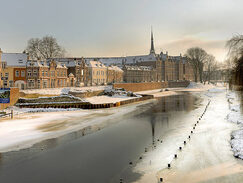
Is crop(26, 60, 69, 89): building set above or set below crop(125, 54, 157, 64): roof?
below

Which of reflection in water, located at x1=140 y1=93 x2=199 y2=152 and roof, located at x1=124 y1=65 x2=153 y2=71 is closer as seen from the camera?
reflection in water, located at x1=140 y1=93 x2=199 y2=152

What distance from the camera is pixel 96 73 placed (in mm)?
80000

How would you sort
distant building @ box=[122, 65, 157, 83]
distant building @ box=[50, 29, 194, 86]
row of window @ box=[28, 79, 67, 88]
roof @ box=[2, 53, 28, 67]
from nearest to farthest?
roof @ box=[2, 53, 28, 67], row of window @ box=[28, 79, 67, 88], distant building @ box=[50, 29, 194, 86], distant building @ box=[122, 65, 157, 83]

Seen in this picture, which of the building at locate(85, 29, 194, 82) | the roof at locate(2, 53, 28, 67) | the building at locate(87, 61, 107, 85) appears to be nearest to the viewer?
the roof at locate(2, 53, 28, 67)

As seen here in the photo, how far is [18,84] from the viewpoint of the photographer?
53812 mm

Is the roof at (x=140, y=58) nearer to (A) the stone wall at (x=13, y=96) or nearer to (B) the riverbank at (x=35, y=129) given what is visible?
(A) the stone wall at (x=13, y=96)

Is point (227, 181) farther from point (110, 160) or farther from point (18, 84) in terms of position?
point (18, 84)

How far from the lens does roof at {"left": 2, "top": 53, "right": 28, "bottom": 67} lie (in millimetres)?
53553

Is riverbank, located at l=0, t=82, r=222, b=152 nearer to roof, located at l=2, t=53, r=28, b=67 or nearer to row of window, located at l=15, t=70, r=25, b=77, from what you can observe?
row of window, located at l=15, t=70, r=25, b=77

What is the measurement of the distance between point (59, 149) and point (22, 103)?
27026mm

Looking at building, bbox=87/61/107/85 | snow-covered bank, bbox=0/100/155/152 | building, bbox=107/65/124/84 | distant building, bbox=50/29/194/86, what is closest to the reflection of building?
distant building, bbox=50/29/194/86

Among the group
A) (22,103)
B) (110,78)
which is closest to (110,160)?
(22,103)

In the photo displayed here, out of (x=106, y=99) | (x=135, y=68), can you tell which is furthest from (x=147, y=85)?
(x=106, y=99)

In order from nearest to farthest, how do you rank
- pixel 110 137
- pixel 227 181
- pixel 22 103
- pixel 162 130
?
pixel 227 181, pixel 110 137, pixel 162 130, pixel 22 103
